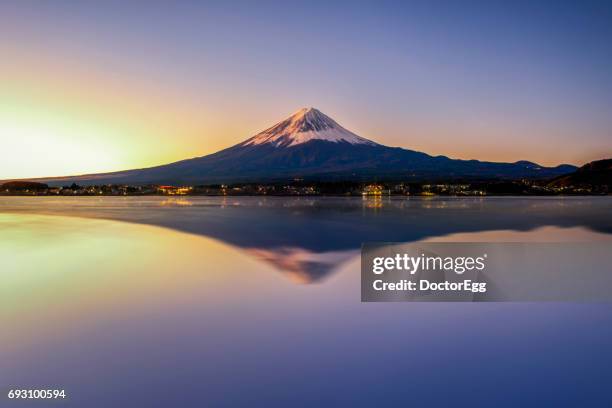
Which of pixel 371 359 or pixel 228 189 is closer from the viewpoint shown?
pixel 371 359

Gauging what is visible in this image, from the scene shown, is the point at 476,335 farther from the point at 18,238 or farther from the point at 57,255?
the point at 18,238

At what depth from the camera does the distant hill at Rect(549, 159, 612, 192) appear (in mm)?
127938

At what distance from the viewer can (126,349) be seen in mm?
5891

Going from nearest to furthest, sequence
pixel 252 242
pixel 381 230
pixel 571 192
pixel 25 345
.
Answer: pixel 25 345 < pixel 252 242 < pixel 381 230 < pixel 571 192

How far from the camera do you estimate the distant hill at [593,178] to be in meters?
128

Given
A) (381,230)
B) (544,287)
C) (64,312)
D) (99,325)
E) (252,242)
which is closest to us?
(99,325)

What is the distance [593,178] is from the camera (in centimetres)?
13700

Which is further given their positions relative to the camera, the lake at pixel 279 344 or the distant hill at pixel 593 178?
the distant hill at pixel 593 178

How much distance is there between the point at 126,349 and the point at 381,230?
18531 millimetres

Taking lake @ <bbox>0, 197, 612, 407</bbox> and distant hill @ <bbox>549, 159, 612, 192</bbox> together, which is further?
distant hill @ <bbox>549, 159, 612, 192</bbox>

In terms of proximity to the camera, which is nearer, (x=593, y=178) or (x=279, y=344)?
(x=279, y=344)

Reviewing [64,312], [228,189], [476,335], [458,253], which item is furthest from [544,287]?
[228,189]

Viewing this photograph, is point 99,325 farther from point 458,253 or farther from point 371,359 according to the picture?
point 458,253

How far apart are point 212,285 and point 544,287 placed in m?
6.15
